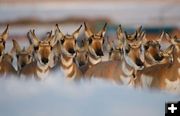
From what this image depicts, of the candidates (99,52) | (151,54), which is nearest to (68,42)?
(99,52)

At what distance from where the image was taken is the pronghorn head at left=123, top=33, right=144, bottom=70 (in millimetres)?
1636

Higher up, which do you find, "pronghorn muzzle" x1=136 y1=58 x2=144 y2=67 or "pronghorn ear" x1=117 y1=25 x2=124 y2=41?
"pronghorn ear" x1=117 y1=25 x2=124 y2=41

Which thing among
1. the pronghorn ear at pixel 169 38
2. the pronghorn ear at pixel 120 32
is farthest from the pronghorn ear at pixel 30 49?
the pronghorn ear at pixel 169 38

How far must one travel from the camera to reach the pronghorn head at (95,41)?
164 cm

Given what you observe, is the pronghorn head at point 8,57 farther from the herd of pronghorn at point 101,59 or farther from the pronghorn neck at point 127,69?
the pronghorn neck at point 127,69

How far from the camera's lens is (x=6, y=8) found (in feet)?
5.40

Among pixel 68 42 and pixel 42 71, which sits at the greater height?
pixel 68 42

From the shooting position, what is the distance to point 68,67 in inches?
64.3

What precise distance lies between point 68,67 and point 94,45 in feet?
0.52

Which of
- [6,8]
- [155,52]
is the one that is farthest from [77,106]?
[6,8]

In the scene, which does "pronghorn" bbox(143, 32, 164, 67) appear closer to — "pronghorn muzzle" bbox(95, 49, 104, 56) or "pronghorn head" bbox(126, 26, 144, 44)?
"pronghorn head" bbox(126, 26, 144, 44)

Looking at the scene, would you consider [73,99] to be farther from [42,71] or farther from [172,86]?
[172,86]

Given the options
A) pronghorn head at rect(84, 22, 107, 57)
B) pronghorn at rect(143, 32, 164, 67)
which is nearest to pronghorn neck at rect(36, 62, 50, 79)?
pronghorn head at rect(84, 22, 107, 57)

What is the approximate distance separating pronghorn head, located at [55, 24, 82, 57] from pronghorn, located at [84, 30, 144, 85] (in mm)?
122
